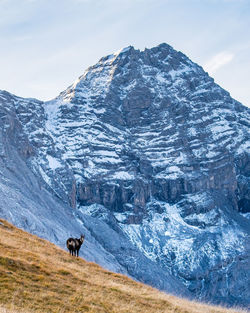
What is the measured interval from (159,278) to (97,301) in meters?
175

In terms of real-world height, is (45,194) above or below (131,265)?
above

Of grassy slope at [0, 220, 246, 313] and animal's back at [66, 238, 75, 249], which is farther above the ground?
animal's back at [66, 238, 75, 249]

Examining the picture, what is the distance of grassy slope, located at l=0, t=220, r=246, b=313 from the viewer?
19.5 metres

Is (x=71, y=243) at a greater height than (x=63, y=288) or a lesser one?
greater

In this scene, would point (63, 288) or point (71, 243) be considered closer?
point (63, 288)

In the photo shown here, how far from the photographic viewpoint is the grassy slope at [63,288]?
19.5 metres

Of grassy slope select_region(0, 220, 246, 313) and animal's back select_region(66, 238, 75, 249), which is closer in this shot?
grassy slope select_region(0, 220, 246, 313)

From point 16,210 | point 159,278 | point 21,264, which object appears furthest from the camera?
point 159,278

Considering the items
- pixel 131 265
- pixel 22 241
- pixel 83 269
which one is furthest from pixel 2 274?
pixel 131 265

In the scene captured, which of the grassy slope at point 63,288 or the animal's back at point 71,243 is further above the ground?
the animal's back at point 71,243

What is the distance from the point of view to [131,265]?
7584 inches

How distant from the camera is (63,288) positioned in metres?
21.9

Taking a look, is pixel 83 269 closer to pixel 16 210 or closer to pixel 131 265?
pixel 16 210

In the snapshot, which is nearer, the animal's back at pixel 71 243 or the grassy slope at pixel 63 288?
the grassy slope at pixel 63 288
